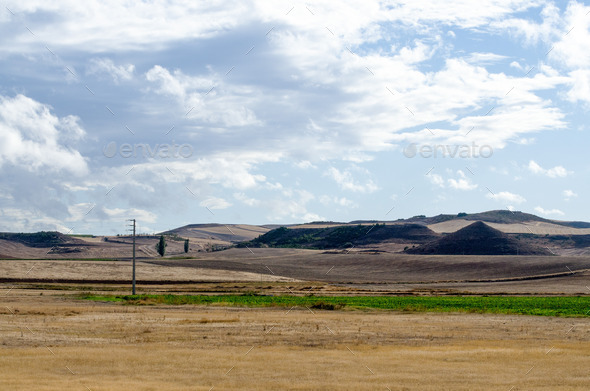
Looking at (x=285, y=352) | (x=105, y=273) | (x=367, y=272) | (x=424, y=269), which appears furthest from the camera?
(x=367, y=272)

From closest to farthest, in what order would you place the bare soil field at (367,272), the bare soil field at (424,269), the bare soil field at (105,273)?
the bare soil field at (367,272) < the bare soil field at (105,273) < the bare soil field at (424,269)

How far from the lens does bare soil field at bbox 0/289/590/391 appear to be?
2702 centimetres

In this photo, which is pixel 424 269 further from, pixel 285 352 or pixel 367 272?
pixel 285 352

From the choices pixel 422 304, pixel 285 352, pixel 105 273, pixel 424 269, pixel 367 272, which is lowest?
pixel 285 352

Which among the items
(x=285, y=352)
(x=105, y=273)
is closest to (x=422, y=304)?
(x=285, y=352)

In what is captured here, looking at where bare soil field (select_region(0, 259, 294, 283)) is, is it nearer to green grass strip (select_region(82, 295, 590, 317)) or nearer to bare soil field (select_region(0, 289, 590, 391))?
green grass strip (select_region(82, 295, 590, 317))

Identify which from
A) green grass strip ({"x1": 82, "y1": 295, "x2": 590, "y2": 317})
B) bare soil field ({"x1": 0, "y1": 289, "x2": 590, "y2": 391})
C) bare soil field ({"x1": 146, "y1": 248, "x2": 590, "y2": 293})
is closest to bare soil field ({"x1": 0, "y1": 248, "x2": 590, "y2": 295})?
bare soil field ({"x1": 146, "y1": 248, "x2": 590, "y2": 293})

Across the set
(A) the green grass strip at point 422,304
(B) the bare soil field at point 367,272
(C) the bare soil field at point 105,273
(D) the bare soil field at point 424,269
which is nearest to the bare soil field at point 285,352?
(A) the green grass strip at point 422,304

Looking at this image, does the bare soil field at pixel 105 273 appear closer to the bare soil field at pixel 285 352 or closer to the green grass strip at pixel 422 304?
the green grass strip at pixel 422 304

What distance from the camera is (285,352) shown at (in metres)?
34.5

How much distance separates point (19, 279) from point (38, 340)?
79.8 metres

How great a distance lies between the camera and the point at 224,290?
95250 millimetres

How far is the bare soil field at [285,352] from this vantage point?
27016 mm

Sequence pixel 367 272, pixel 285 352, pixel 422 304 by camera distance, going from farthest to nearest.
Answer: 1. pixel 367 272
2. pixel 422 304
3. pixel 285 352
